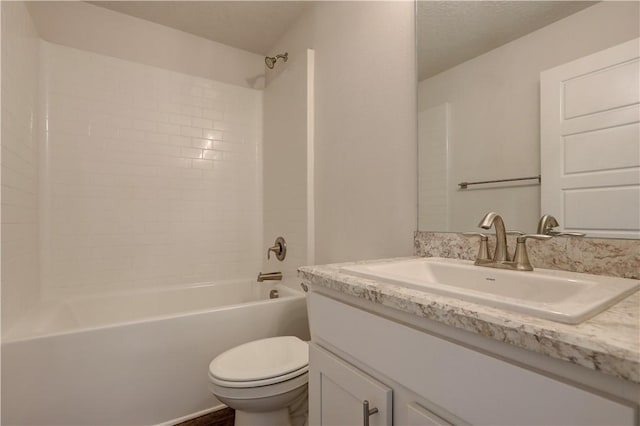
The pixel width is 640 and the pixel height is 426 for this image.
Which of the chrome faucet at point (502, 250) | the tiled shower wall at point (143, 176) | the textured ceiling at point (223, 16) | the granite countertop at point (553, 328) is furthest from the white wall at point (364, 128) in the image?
the tiled shower wall at point (143, 176)

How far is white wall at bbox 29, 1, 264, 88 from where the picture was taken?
1.96m

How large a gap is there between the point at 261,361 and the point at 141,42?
2.36 m

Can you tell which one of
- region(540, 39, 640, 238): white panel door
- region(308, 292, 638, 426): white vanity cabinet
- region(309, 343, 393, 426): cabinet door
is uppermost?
region(540, 39, 640, 238): white panel door

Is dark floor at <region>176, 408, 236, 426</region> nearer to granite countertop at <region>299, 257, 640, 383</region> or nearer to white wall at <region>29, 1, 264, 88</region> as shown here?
granite countertop at <region>299, 257, 640, 383</region>

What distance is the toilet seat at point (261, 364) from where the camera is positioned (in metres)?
1.13

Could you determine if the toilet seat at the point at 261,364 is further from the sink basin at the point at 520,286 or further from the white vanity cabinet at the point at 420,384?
the sink basin at the point at 520,286

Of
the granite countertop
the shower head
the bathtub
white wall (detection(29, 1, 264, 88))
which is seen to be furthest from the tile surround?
white wall (detection(29, 1, 264, 88))

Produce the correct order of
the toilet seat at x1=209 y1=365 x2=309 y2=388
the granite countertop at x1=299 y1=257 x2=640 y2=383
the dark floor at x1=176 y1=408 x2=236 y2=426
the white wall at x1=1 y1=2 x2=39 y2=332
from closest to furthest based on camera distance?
the granite countertop at x1=299 y1=257 x2=640 y2=383
the toilet seat at x1=209 y1=365 x2=309 y2=388
the white wall at x1=1 y1=2 x2=39 y2=332
the dark floor at x1=176 y1=408 x2=236 y2=426

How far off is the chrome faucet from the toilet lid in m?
0.81

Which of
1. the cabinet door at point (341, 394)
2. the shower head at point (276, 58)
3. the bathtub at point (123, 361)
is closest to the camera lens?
the cabinet door at point (341, 394)

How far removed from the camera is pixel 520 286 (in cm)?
81

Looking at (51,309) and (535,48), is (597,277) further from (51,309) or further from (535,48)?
(51,309)

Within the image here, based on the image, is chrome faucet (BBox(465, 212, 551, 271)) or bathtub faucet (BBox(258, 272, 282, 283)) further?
bathtub faucet (BBox(258, 272, 282, 283))

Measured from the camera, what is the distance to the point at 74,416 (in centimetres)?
129
